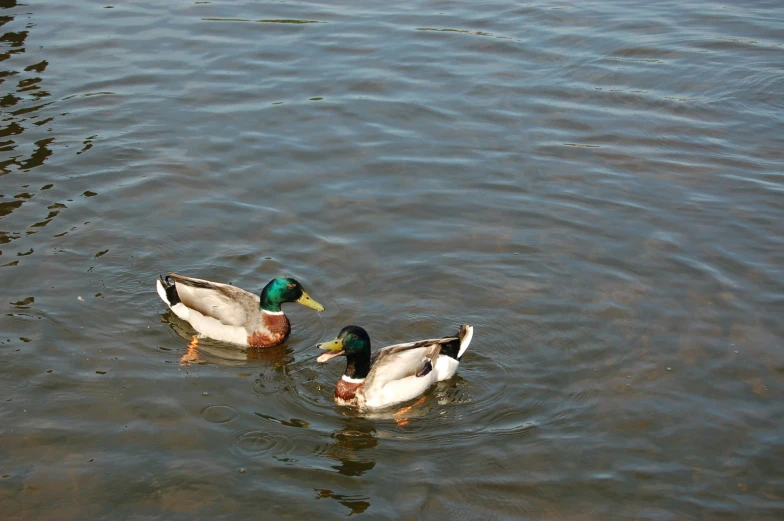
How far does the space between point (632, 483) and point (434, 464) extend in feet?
5.18

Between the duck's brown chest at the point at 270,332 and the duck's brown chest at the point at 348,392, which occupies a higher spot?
the duck's brown chest at the point at 270,332

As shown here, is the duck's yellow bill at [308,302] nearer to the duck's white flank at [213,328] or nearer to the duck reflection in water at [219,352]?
the duck reflection in water at [219,352]

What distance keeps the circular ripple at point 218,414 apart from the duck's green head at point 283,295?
4.82 feet

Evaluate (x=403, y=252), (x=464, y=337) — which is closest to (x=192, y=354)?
(x=464, y=337)

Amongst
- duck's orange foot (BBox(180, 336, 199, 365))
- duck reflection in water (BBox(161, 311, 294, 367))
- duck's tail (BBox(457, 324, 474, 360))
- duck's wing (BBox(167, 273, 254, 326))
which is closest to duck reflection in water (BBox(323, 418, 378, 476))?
duck's tail (BBox(457, 324, 474, 360))

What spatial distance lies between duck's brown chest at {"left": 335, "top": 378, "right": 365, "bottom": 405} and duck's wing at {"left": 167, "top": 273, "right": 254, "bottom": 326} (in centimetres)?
146

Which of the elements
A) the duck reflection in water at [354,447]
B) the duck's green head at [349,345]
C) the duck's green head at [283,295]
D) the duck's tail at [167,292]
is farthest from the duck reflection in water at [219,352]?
the duck reflection in water at [354,447]

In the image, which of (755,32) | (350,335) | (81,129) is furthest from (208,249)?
(755,32)

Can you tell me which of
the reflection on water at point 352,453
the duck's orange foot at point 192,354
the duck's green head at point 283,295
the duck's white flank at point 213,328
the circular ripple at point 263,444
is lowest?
the reflection on water at point 352,453

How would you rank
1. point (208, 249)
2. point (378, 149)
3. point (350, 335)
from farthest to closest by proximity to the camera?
1. point (378, 149)
2. point (208, 249)
3. point (350, 335)

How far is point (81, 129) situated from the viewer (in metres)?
13.5

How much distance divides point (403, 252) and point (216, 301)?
7.93 feet

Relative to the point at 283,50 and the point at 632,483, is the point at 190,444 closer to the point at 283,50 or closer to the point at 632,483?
the point at 632,483

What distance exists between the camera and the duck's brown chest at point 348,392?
848cm
